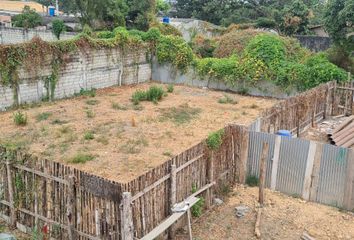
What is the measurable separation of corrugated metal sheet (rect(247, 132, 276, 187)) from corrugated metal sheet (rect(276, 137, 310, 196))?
0.74 feet

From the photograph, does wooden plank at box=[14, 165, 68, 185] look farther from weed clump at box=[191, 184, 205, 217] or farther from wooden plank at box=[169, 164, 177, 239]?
weed clump at box=[191, 184, 205, 217]

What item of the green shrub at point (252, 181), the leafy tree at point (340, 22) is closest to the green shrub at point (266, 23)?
the leafy tree at point (340, 22)

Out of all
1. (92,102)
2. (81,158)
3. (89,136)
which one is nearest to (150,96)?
(92,102)

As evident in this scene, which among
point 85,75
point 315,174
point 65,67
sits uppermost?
point 65,67

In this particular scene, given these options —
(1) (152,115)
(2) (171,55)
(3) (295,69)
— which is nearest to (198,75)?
(2) (171,55)

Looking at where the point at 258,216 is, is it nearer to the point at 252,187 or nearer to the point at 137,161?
the point at 252,187

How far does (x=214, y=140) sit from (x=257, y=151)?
4.82ft

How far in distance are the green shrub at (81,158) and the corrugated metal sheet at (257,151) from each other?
4056 mm

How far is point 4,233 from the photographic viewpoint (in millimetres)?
6629

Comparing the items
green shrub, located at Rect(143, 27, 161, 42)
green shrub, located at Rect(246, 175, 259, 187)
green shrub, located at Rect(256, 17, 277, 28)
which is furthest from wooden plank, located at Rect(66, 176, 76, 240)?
green shrub, located at Rect(256, 17, 277, 28)

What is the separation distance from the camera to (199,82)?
71.7ft

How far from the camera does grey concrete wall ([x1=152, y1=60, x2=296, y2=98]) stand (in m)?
20.0

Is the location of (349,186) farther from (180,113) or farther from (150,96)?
(150,96)

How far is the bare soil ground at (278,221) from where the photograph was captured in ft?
23.1
